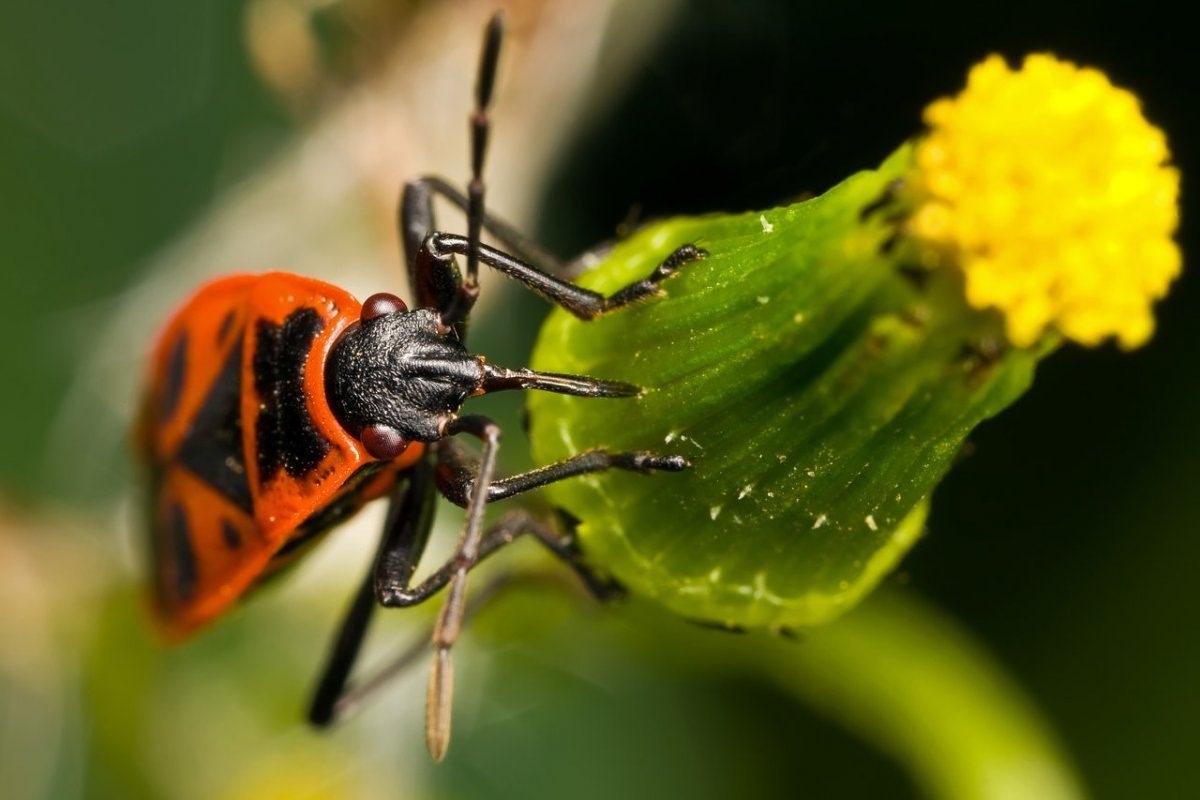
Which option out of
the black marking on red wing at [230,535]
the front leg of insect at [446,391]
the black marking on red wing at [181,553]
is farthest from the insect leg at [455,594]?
the black marking on red wing at [181,553]

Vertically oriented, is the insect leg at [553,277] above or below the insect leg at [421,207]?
below

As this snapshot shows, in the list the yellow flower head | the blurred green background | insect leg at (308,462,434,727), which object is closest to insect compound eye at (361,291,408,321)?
insect leg at (308,462,434,727)

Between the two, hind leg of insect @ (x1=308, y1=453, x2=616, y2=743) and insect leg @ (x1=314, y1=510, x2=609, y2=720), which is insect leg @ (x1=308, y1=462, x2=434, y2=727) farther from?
Answer: insect leg @ (x1=314, y1=510, x2=609, y2=720)

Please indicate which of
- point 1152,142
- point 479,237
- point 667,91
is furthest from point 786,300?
point 667,91

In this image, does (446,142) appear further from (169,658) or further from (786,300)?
(786,300)

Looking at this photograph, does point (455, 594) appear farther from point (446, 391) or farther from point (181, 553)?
point (181, 553)

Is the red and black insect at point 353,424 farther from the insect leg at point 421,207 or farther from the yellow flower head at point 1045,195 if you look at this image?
the yellow flower head at point 1045,195

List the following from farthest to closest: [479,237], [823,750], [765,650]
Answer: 1. [823,750]
2. [765,650]
3. [479,237]
